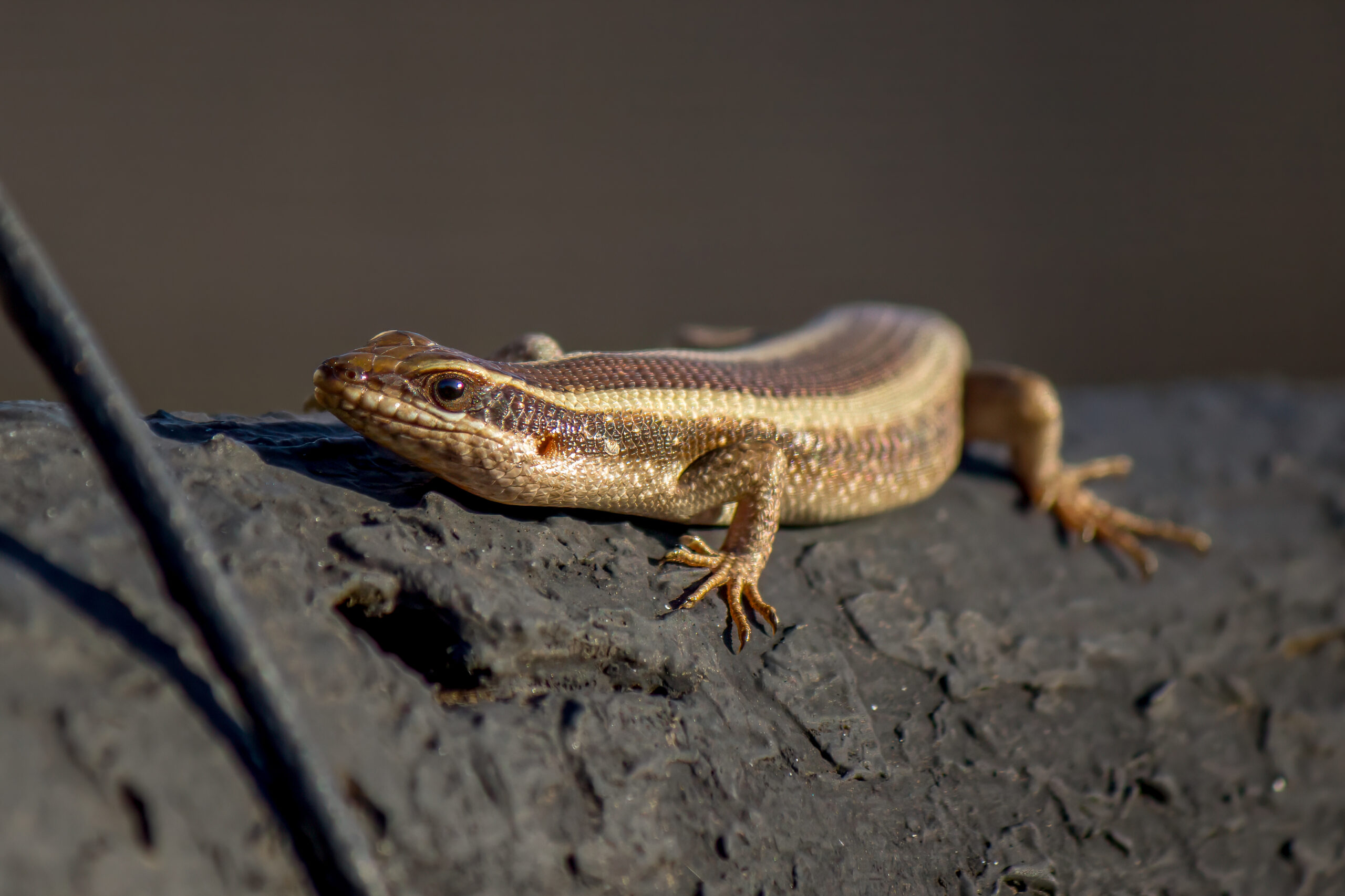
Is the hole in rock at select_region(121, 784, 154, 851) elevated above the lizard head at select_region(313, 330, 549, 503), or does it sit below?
below

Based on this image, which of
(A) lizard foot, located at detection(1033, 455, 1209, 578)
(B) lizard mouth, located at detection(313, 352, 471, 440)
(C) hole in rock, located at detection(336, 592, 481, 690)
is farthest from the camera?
(A) lizard foot, located at detection(1033, 455, 1209, 578)

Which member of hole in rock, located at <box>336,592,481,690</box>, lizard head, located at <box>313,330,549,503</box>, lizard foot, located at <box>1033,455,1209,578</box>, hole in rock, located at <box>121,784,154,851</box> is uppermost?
lizard head, located at <box>313,330,549,503</box>

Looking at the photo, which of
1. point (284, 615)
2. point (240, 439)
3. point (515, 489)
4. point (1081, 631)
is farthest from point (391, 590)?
point (1081, 631)

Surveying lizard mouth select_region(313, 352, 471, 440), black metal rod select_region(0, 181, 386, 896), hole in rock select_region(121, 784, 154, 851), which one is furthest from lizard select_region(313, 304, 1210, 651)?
hole in rock select_region(121, 784, 154, 851)

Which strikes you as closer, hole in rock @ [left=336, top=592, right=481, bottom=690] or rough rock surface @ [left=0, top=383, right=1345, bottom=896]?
rough rock surface @ [left=0, top=383, right=1345, bottom=896]

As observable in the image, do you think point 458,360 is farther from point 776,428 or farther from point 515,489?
point 776,428

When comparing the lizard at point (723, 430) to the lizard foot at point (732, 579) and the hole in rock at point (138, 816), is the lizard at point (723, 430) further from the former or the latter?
the hole in rock at point (138, 816)

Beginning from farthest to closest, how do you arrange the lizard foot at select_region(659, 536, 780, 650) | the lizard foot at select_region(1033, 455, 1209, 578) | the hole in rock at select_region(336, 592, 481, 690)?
the lizard foot at select_region(1033, 455, 1209, 578) → the lizard foot at select_region(659, 536, 780, 650) → the hole in rock at select_region(336, 592, 481, 690)

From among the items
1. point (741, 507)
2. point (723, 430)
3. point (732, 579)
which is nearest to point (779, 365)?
point (723, 430)

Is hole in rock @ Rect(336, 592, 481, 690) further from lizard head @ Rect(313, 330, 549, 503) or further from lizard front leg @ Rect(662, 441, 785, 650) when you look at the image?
lizard front leg @ Rect(662, 441, 785, 650)
